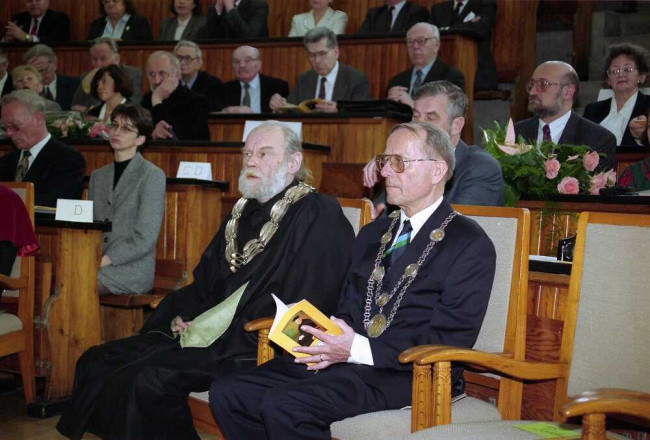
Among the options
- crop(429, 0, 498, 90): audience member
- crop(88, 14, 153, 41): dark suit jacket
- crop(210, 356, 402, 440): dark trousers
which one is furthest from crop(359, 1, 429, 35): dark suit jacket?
crop(210, 356, 402, 440): dark trousers

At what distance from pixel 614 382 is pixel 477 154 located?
1.43 meters

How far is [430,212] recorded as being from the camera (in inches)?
101

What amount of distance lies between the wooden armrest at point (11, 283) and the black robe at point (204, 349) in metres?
0.79

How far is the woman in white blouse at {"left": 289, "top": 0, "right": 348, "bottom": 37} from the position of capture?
7.21 meters

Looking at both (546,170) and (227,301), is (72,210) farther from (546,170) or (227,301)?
(546,170)

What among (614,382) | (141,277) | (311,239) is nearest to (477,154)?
(311,239)

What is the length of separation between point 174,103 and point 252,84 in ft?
2.76

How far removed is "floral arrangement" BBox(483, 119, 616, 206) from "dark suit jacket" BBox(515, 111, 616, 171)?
0.88m

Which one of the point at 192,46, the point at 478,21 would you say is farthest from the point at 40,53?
the point at 478,21

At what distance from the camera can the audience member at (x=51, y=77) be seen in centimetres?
727

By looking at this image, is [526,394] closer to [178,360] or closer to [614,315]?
[614,315]

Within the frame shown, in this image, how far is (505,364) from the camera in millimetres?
2236

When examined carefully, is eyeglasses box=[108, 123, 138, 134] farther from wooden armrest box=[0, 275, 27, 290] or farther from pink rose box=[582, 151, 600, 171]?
pink rose box=[582, 151, 600, 171]

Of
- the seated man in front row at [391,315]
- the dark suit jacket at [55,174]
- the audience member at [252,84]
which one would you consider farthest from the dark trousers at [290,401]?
the audience member at [252,84]
